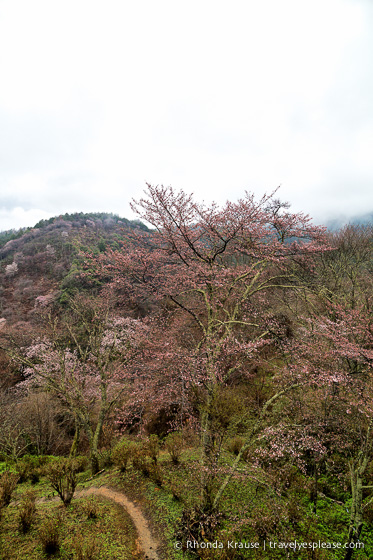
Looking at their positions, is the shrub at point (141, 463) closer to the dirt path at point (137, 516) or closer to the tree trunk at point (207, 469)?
the dirt path at point (137, 516)

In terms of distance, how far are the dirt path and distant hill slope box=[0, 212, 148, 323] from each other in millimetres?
22432

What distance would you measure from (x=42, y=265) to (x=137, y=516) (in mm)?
45076

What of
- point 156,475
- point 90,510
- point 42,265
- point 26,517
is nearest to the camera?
point 26,517

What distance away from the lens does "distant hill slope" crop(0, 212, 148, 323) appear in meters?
31.1

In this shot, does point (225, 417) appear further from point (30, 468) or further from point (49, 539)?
point (30, 468)

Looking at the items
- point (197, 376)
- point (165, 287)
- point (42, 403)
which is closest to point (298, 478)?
point (197, 376)

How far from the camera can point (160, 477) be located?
7.30m

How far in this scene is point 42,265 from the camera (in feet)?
140

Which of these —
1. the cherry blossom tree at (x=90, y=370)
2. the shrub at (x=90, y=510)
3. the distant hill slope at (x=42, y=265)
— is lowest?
the shrub at (x=90, y=510)

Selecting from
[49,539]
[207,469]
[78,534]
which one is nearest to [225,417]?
[207,469]

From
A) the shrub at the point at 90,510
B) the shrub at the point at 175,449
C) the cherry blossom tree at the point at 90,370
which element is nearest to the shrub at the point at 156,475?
the shrub at the point at 175,449

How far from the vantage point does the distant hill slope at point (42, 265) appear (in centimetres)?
3105

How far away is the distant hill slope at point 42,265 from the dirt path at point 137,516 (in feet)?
73.6

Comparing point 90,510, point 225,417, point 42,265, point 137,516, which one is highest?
point 42,265
